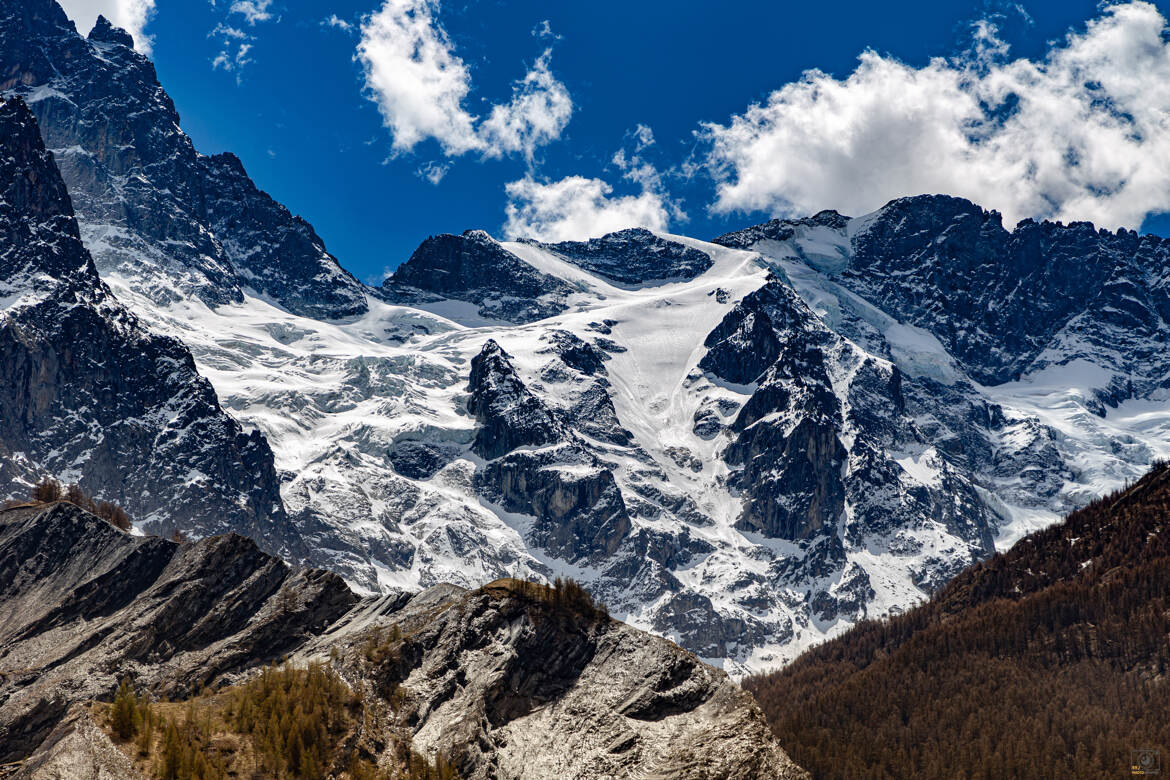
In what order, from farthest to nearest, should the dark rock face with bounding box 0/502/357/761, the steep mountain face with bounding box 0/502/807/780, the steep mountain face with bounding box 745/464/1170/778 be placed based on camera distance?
the steep mountain face with bounding box 745/464/1170/778 → the dark rock face with bounding box 0/502/357/761 → the steep mountain face with bounding box 0/502/807/780

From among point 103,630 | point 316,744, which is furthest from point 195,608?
point 316,744

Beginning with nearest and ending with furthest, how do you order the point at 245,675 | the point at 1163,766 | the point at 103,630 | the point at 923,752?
1. the point at 245,675
2. the point at 103,630
3. the point at 1163,766
4. the point at 923,752

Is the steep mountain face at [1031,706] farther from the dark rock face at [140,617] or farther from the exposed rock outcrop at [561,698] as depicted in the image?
the exposed rock outcrop at [561,698]

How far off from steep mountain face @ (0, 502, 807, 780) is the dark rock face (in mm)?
119

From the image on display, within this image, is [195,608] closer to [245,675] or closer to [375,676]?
[245,675]

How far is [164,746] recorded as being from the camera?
41.6 m

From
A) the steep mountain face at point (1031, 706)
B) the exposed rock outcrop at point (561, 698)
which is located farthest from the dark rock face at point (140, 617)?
the steep mountain face at point (1031, 706)

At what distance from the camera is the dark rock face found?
6912cm

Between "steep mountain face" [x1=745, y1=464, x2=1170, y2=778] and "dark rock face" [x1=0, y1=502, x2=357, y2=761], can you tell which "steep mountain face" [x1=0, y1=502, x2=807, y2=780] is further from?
"steep mountain face" [x1=745, y1=464, x2=1170, y2=778]

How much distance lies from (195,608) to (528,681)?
3166cm

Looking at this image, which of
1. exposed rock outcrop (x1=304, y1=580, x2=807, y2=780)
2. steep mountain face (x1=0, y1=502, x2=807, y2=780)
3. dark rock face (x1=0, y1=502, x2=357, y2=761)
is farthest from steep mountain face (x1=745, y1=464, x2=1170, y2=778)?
exposed rock outcrop (x1=304, y1=580, x2=807, y2=780)

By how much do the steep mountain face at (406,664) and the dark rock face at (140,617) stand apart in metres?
0.12

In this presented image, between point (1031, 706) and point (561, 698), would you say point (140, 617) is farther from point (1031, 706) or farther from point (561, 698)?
point (1031, 706)

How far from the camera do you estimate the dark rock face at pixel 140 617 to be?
2721 inches
